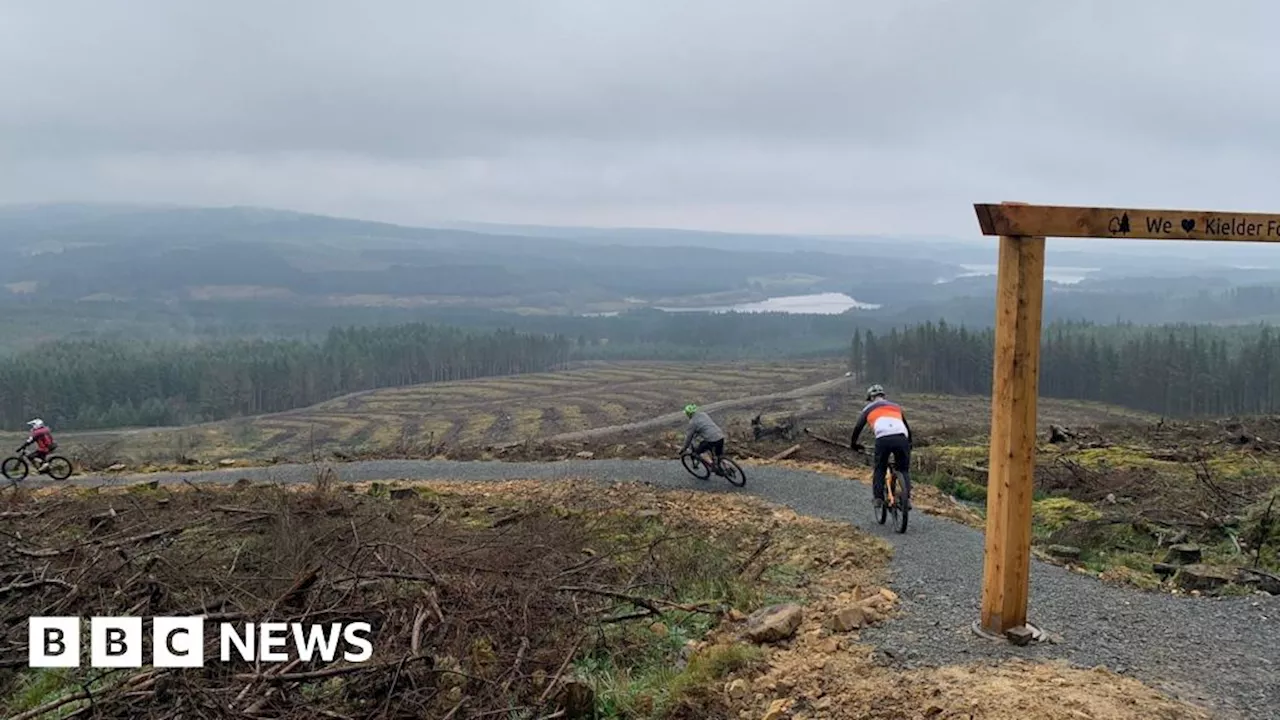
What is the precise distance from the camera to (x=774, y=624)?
7.13m

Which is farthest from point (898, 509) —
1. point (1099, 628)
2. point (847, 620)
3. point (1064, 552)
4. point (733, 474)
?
point (733, 474)

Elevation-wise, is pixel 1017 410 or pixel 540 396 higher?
pixel 1017 410

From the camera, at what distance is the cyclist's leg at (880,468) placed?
36.5 feet

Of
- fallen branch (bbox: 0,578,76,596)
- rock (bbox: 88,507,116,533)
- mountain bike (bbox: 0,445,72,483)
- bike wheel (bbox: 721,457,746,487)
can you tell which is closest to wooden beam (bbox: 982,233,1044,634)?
fallen branch (bbox: 0,578,76,596)

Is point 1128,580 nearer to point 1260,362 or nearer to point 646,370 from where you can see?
point 1260,362

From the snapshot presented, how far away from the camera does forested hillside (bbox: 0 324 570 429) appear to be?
8312 centimetres

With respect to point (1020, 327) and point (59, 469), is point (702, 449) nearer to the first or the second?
point (1020, 327)

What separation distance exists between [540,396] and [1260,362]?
66.7 meters

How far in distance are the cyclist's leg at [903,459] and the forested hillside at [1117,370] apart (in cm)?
5891

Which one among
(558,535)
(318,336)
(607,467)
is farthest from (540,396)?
(318,336)

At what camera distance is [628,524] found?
1292 cm

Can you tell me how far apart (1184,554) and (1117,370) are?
7416 centimetres

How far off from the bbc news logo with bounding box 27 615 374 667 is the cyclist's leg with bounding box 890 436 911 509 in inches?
281

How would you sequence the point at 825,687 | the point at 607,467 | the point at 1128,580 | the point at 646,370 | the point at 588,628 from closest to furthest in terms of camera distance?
the point at 825,687 < the point at 588,628 < the point at 1128,580 < the point at 607,467 < the point at 646,370
